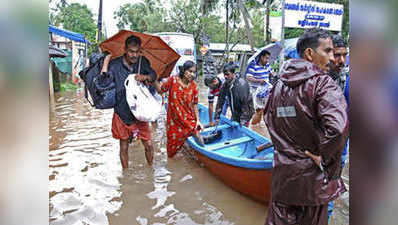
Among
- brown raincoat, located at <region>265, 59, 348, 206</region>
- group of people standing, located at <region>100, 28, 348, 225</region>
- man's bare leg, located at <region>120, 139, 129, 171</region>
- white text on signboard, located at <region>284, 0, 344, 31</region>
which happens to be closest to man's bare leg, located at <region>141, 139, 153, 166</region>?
man's bare leg, located at <region>120, 139, 129, 171</region>

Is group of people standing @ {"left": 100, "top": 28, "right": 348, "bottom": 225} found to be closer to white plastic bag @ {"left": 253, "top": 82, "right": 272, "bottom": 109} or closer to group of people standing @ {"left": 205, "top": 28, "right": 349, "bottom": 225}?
group of people standing @ {"left": 205, "top": 28, "right": 349, "bottom": 225}

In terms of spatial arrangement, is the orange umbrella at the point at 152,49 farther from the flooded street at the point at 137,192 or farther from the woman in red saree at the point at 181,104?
the flooded street at the point at 137,192

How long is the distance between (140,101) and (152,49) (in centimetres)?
80

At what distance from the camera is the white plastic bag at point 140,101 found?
346cm

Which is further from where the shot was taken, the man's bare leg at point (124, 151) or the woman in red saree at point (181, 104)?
the woman in red saree at point (181, 104)

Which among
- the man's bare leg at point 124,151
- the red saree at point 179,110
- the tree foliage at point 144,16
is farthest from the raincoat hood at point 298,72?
the tree foliage at point 144,16

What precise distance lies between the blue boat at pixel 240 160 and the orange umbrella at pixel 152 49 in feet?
3.80

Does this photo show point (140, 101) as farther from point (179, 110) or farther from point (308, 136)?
point (308, 136)

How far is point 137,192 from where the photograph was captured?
3564mm

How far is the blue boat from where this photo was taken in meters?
2.80

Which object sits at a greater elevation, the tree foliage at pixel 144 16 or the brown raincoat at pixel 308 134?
the tree foliage at pixel 144 16

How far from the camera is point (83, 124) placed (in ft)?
24.3
